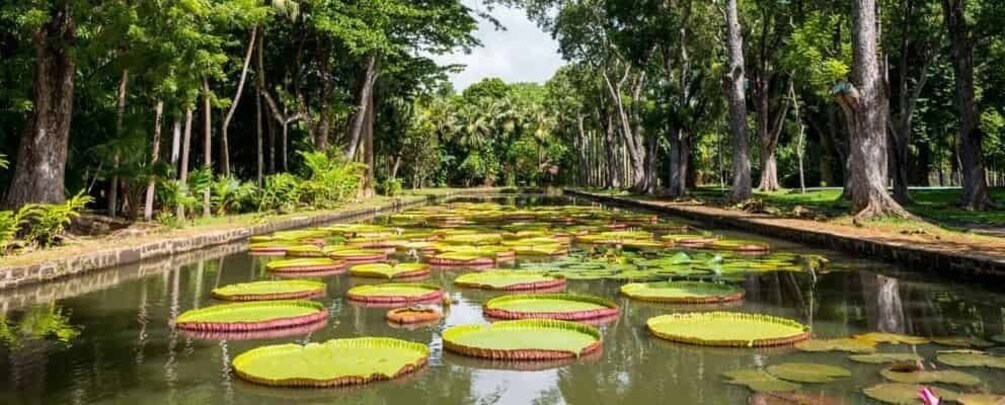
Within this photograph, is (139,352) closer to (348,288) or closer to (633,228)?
(348,288)

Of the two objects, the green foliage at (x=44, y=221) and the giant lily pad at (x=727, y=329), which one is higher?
the green foliage at (x=44, y=221)

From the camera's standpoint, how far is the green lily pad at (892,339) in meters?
5.89

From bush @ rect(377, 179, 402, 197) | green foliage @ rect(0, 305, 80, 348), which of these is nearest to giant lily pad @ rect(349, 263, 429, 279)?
green foliage @ rect(0, 305, 80, 348)

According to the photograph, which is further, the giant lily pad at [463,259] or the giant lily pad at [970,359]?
the giant lily pad at [463,259]

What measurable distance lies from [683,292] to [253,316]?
4.46 meters

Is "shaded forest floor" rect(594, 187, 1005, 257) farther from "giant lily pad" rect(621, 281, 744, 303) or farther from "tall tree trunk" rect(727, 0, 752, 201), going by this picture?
"giant lily pad" rect(621, 281, 744, 303)

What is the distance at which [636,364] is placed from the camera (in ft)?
18.0

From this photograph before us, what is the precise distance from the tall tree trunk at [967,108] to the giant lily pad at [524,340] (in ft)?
50.8

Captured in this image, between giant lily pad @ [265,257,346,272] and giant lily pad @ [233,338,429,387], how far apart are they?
5.00 meters

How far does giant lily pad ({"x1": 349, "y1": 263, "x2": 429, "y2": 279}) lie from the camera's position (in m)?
9.68

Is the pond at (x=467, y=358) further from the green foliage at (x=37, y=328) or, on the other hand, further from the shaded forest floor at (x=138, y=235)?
the shaded forest floor at (x=138, y=235)

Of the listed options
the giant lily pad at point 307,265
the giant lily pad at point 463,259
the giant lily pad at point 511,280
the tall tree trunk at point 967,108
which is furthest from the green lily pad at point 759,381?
the tall tree trunk at point 967,108

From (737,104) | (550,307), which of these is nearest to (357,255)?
(550,307)

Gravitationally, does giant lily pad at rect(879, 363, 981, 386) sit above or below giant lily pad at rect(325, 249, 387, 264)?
below
